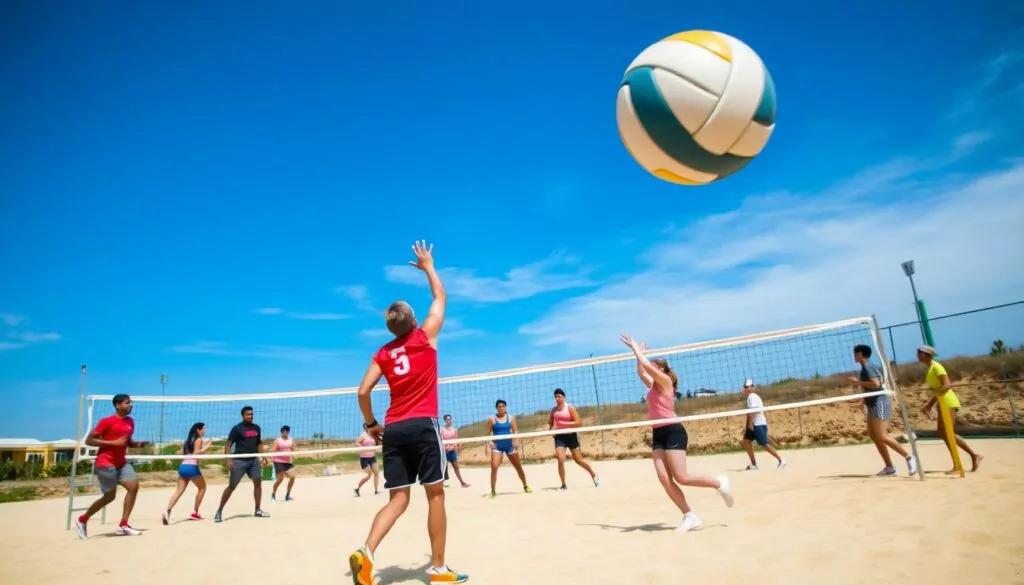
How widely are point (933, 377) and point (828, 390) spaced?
12940 mm

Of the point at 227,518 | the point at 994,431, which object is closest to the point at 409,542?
the point at 227,518

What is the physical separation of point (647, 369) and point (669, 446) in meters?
0.71

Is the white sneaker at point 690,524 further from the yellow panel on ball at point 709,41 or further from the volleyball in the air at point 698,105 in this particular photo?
the yellow panel on ball at point 709,41

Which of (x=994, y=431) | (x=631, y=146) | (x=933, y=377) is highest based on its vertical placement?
(x=631, y=146)

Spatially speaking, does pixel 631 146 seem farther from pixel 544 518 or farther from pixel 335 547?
pixel 335 547

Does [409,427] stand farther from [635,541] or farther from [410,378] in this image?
[635,541]

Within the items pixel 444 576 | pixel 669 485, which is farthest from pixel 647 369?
pixel 444 576

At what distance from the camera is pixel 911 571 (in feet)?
10.9

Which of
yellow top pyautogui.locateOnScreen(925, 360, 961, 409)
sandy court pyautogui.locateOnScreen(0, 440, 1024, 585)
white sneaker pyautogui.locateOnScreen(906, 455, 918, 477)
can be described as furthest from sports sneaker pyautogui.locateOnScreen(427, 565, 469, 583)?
yellow top pyautogui.locateOnScreen(925, 360, 961, 409)

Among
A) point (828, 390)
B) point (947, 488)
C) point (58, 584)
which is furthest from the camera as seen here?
point (828, 390)

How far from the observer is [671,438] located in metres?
5.12

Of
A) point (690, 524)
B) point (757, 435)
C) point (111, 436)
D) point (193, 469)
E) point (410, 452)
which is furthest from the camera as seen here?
point (757, 435)

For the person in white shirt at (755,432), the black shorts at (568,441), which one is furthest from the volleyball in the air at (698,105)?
the person in white shirt at (755,432)

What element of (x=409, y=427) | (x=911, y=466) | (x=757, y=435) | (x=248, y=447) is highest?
(x=409, y=427)
